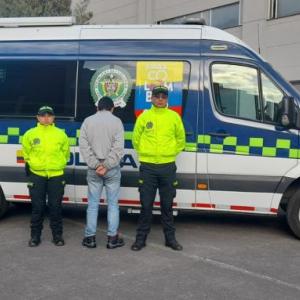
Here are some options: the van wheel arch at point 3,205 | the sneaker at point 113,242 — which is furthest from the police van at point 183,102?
the sneaker at point 113,242

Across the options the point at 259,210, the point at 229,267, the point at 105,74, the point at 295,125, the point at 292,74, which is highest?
the point at 292,74

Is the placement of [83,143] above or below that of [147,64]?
below

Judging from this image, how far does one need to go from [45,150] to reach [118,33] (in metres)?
1.79

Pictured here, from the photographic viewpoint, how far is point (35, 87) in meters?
6.40

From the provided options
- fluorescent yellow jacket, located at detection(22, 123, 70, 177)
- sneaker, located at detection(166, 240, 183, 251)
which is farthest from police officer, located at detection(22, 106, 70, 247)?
sneaker, located at detection(166, 240, 183, 251)

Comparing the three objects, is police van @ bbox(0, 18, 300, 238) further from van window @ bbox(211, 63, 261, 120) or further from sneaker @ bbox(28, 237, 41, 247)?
sneaker @ bbox(28, 237, 41, 247)

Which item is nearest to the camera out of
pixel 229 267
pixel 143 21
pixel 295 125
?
pixel 229 267

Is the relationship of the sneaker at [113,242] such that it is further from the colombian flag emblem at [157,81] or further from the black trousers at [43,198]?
the colombian flag emblem at [157,81]

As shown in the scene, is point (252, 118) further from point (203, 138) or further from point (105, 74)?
point (105, 74)

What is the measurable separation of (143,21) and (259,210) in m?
16.7

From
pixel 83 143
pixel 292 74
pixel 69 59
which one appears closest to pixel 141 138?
pixel 83 143

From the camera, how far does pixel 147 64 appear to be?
20.0 ft

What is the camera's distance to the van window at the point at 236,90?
592 cm

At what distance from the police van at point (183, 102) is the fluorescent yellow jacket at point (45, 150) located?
0.67 m
